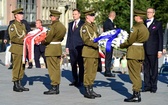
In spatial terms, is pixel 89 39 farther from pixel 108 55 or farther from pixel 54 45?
pixel 108 55

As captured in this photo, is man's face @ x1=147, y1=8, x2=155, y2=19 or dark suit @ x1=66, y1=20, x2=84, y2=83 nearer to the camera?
man's face @ x1=147, y1=8, x2=155, y2=19

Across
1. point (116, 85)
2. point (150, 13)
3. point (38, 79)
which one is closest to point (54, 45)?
point (150, 13)

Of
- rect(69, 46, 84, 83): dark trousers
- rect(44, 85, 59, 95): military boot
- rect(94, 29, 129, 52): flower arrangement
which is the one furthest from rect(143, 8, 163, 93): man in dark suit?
rect(44, 85, 59, 95): military boot

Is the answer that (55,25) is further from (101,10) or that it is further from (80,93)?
(101,10)

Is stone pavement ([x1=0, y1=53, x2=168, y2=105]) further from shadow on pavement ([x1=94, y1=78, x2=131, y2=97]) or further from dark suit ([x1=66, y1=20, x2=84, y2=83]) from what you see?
dark suit ([x1=66, y1=20, x2=84, y2=83])

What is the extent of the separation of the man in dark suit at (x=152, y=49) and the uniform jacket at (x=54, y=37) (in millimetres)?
2311

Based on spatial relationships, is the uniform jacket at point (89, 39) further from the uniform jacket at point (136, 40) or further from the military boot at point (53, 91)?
the military boot at point (53, 91)

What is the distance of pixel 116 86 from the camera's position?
17.5 meters

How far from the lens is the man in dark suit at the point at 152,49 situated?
623 inches

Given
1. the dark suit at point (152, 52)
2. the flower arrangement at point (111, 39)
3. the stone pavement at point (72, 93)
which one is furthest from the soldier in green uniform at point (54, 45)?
the dark suit at point (152, 52)

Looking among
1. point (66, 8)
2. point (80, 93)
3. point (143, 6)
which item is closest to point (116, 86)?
point (80, 93)

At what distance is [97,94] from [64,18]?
7889 centimetres

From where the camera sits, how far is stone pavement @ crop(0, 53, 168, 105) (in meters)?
14.4

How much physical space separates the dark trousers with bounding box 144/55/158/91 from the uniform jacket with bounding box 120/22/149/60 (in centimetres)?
179
